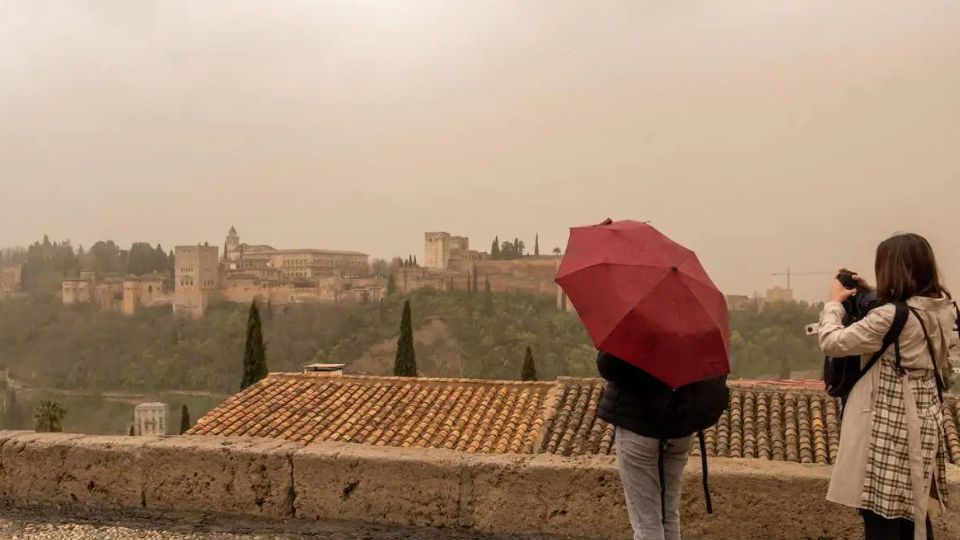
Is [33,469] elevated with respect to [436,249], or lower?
lower

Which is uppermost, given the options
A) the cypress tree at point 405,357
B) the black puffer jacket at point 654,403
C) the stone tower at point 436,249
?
the stone tower at point 436,249

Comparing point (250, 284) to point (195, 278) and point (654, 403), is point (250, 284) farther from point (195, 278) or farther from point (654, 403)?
A: point (654, 403)

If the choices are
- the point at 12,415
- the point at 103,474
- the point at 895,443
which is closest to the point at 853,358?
the point at 895,443

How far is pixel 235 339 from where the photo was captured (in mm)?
90312

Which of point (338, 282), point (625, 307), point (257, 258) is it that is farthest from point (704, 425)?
point (257, 258)

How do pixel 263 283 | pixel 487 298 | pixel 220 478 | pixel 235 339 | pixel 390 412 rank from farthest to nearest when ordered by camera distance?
pixel 263 283 < pixel 487 298 < pixel 235 339 < pixel 390 412 < pixel 220 478

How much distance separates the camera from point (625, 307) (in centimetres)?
253

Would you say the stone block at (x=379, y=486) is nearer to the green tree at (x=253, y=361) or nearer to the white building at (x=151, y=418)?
the green tree at (x=253, y=361)

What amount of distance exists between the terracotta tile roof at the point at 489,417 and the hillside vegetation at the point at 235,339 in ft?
162

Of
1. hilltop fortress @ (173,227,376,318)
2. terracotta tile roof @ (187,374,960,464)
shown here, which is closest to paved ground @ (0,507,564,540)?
terracotta tile roof @ (187,374,960,464)

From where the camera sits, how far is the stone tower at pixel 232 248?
405 feet

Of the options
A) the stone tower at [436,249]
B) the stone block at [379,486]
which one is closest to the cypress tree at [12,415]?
the stone tower at [436,249]

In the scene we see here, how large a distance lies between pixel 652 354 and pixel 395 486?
171 centimetres

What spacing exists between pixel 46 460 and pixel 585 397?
498 inches
